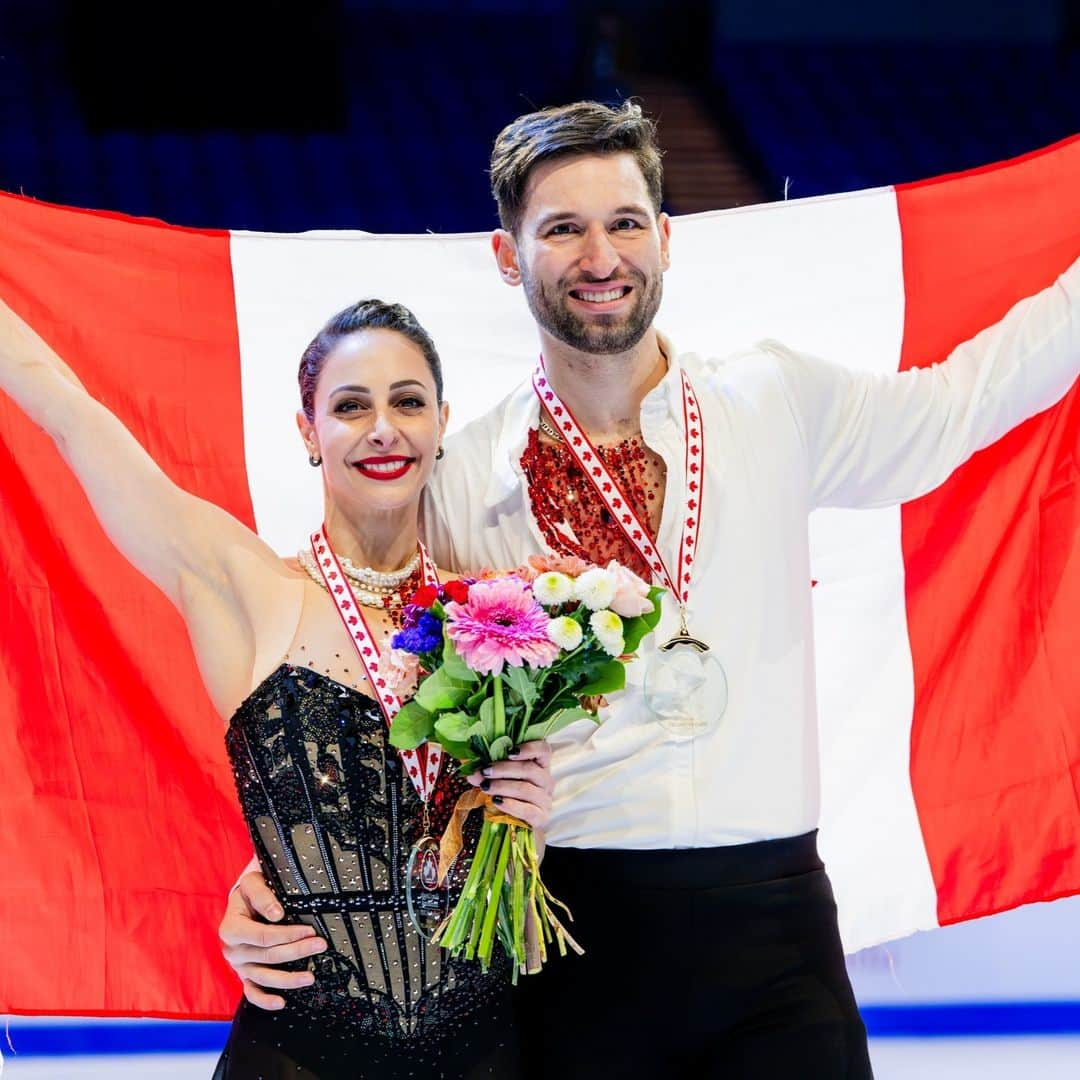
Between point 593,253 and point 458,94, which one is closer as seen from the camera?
point 593,253

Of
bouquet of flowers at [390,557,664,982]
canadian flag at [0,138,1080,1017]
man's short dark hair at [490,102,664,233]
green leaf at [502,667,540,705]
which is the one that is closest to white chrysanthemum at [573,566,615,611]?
bouquet of flowers at [390,557,664,982]

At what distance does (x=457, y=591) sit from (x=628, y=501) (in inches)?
22.9

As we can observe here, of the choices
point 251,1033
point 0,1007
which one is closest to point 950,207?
point 251,1033

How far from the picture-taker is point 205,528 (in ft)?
8.38

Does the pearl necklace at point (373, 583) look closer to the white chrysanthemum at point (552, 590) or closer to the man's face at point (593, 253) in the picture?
the white chrysanthemum at point (552, 590)

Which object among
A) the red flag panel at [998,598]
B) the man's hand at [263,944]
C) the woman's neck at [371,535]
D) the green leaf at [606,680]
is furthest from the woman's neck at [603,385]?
the man's hand at [263,944]

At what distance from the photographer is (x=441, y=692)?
2191 mm

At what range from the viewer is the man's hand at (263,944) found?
7.68ft

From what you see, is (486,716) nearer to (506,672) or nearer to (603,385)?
(506,672)

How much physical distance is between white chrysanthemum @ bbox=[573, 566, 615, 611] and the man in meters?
0.42

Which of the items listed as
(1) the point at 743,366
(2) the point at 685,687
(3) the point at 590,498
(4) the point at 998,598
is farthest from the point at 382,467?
(4) the point at 998,598

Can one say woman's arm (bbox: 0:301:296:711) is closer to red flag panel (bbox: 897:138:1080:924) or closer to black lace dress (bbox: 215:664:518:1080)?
→ black lace dress (bbox: 215:664:518:1080)

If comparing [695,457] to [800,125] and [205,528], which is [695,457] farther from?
[800,125]

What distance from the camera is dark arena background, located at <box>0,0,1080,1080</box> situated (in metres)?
8.53
